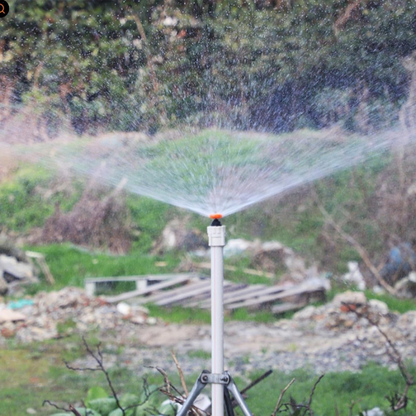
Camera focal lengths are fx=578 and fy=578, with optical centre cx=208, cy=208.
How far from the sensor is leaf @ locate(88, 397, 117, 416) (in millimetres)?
2205

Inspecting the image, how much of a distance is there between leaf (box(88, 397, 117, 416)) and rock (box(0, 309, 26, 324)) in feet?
1.92

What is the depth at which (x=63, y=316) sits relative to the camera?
2.60 metres

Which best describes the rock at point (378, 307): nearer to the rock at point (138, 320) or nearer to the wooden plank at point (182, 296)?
the wooden plank at point (182, 296)

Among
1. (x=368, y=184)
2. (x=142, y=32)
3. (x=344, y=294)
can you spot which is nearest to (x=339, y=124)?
(x=368, y=184)

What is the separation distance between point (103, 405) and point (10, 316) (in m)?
0.67

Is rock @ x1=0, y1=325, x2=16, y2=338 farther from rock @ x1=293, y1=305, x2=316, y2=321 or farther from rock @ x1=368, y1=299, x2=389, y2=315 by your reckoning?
rock @ x1=368, y1=299, x2=389, y2=315

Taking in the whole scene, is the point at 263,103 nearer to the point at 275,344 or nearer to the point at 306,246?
the point at 306,246

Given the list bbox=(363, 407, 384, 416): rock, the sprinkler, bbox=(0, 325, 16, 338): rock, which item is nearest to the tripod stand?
the sprinkler

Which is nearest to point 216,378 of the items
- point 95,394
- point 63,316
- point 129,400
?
point 129,400

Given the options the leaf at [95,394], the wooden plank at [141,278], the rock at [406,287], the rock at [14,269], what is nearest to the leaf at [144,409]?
the leaf at [95,394]

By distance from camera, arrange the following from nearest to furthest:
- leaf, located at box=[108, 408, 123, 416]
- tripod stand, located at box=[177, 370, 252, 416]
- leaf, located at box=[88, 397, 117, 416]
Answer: tripod stand, located at box=[177, 370, 252, 416] → leaf, located at box=[108, 408, 123, 416] → leaf, located at box=[88, 397, 117, 416]

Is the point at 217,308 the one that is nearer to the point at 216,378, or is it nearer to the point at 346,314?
the point at 216,378

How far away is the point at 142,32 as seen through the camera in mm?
2658

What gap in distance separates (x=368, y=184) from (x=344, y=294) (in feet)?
1.69
